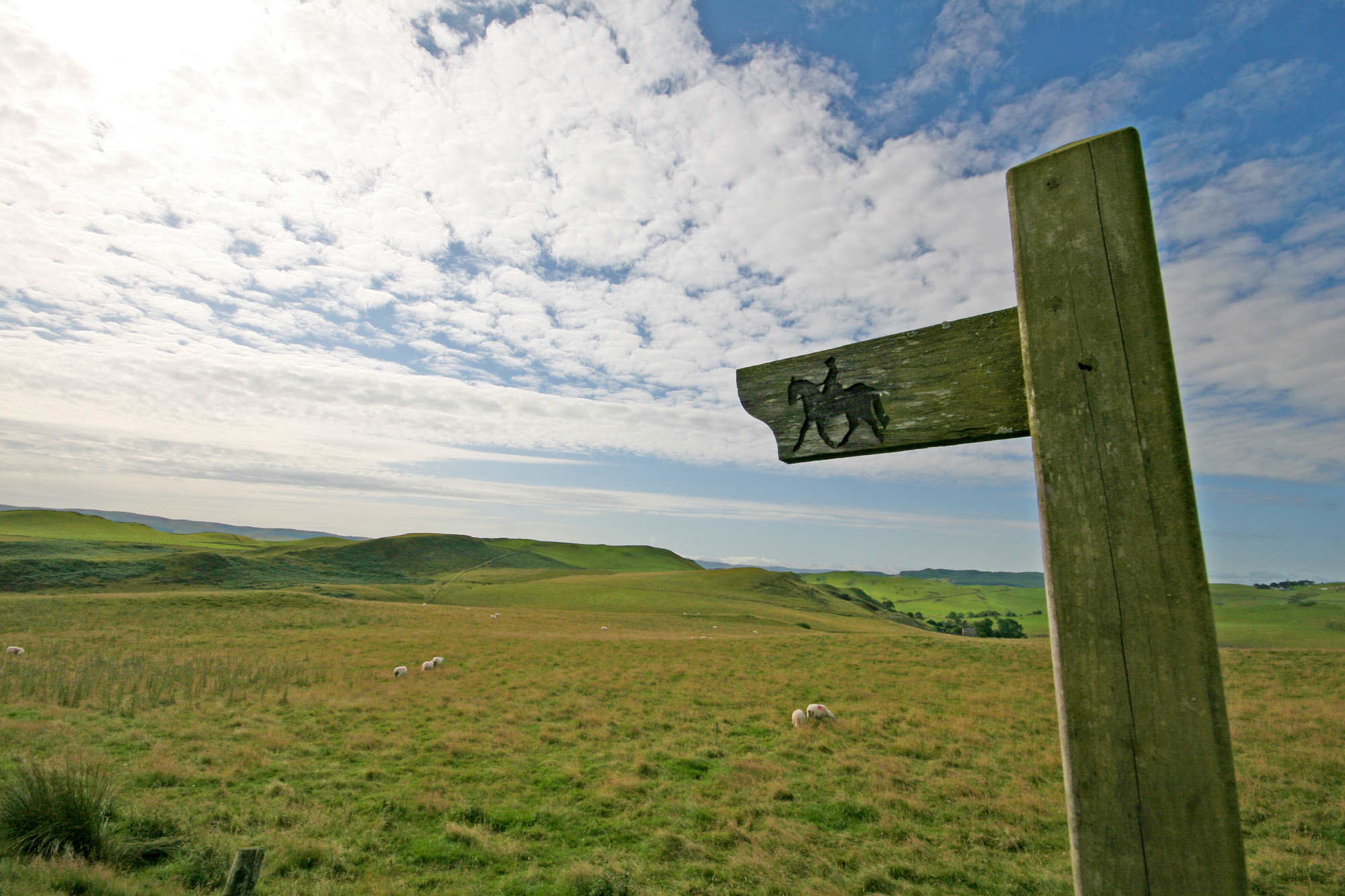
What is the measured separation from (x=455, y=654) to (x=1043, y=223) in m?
22.9

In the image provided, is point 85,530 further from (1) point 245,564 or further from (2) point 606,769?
(2) point 606,769

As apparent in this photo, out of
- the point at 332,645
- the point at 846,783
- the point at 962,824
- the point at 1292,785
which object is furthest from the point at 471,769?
the point at 332,645

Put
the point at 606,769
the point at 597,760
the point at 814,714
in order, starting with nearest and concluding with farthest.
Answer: the point at 606,769 → the point at 597,760 → the point at 814,714

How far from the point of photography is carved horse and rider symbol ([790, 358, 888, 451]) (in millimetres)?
2328

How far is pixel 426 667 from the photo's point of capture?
→ 17.9 m

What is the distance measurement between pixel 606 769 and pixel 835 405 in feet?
28.7

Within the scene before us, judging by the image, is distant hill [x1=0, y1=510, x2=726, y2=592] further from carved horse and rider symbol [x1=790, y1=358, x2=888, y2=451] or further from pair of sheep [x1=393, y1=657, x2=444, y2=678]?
carved horse and rider symbol [x1=790, y1=358, x2=888, y2=451]

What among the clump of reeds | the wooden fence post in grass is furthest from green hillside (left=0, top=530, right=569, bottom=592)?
the wooden fence post in grass

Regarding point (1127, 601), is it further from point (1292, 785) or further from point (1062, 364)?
point (1292, 785)

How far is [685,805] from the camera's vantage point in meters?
7.74

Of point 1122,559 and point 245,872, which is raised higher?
point 1122,559

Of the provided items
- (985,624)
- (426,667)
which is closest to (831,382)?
(426,667)

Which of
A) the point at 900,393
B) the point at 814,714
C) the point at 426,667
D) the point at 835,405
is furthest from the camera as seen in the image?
the point at 426,667

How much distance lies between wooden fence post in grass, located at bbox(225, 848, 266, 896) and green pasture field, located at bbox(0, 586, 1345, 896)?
7.31ft
